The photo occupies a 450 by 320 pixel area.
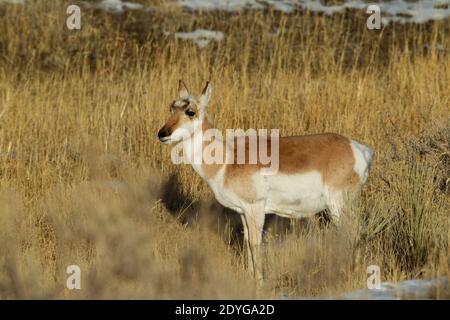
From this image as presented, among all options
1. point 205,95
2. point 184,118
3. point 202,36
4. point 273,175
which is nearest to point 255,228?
point 273,175

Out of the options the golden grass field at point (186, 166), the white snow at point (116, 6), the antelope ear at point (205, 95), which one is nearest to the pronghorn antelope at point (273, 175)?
the antelope ear at point (205, 95)

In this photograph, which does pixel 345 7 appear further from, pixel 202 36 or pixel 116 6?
pixel 116 6

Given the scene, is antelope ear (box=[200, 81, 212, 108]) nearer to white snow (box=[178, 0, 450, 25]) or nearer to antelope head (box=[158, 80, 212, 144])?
antelope head (box=[158, 80, 212, 144])

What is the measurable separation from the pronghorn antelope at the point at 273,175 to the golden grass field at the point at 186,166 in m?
0.22

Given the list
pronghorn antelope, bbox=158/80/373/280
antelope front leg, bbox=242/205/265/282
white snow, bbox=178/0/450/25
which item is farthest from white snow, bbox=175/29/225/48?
antelope front leg, bbox=242/205/265/282

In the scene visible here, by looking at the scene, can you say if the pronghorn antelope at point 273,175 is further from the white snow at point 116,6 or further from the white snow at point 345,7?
the white snow at point 116,6

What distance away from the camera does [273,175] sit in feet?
22.7

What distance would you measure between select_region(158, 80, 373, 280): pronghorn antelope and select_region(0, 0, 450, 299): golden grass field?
0.22m

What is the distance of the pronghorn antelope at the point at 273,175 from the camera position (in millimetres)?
6848

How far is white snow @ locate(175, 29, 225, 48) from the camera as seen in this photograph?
44.8 ft

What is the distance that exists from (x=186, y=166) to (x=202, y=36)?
528 cm

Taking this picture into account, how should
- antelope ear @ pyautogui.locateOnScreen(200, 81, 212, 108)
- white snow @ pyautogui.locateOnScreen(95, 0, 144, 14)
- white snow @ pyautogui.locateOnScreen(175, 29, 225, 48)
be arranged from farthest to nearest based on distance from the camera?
1. white snow @ pyautogui.locateOnScreen(95, 0, 144, 14)
2. white snow @ pyautogui.locateOnScreen(175, 29, 225, 48)
3. antelope ear @ pyautogui.locateOnScreen(200, 81, 212, 108)

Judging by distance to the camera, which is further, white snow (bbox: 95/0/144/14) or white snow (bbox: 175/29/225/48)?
white snow (bbox: 95/0/144/14)

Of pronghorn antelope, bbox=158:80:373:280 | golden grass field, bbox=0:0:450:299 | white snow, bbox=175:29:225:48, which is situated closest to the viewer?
golden grass field, bbox=0:0:450:299
